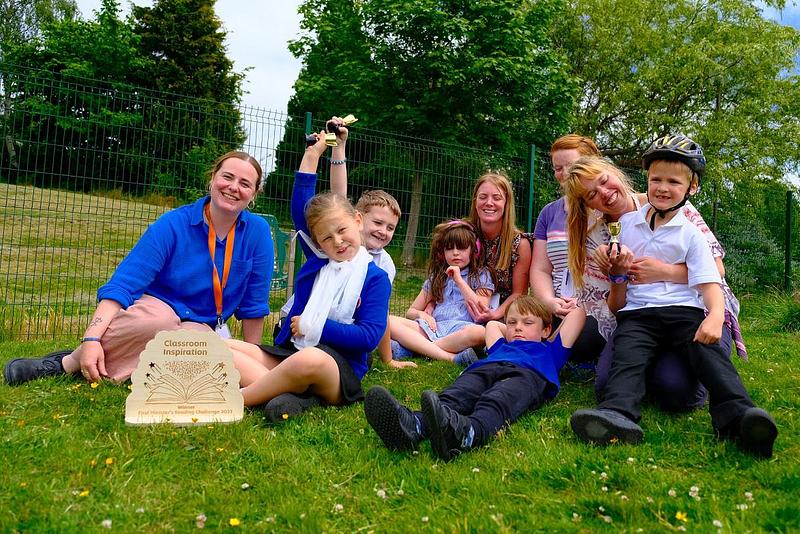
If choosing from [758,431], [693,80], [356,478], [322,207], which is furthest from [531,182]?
[693,80]

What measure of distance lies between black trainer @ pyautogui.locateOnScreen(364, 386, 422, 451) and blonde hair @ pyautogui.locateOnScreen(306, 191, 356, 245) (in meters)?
1.18

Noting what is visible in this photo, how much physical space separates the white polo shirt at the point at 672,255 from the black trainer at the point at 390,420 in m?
1.57

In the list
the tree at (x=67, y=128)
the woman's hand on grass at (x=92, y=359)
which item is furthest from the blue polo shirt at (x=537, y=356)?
the tree at (x=67, y=128)

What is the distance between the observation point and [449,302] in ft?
17.2

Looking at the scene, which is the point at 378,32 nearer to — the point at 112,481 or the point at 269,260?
the point at 269,260

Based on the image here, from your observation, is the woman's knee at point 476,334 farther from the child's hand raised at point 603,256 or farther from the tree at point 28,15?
the tree at point 28,15

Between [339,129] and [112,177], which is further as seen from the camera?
[112,177]

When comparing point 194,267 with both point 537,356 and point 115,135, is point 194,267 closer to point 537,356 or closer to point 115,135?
point 537,356

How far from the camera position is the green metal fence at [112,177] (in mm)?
6062

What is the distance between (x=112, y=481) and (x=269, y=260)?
1.94 meters

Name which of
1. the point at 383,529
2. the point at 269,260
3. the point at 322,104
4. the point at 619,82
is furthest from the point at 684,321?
the point at 619,82

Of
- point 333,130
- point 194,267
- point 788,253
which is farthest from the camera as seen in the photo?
point 788,253

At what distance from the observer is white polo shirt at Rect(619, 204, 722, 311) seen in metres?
3.24

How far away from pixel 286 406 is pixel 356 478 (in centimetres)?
80
